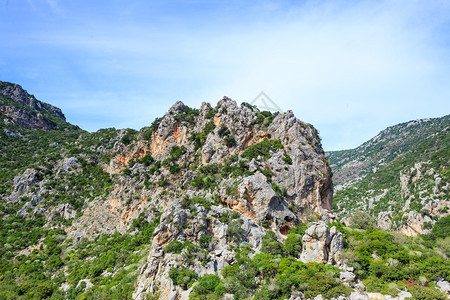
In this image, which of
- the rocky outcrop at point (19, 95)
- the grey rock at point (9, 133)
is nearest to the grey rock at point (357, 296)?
the grey rock at point (9, 133)

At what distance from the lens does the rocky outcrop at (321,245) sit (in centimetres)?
3641

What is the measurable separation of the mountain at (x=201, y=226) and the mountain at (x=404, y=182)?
955cm

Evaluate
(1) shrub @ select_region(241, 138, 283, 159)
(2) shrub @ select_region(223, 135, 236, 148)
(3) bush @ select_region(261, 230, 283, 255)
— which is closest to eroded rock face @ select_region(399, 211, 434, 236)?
(1) shrub @ select_region(241, 138, 283, 159)

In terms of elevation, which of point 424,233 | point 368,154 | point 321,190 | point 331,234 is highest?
point 368,154

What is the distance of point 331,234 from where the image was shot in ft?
123

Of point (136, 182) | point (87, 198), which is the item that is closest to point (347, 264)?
point (136, 182)

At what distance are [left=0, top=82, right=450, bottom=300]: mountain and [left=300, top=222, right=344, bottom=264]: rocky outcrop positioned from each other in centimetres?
14

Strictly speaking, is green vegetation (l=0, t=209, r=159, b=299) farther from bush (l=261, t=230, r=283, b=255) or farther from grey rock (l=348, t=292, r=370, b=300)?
grey rock (l=348, t=292, r=370, b=300)

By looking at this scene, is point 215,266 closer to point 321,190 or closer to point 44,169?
point 321,190

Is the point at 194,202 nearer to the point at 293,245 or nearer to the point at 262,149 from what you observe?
the point at 293,245

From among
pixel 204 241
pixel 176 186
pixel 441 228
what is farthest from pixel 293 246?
pixel 441 228

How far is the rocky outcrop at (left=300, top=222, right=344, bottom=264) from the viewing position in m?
36.4

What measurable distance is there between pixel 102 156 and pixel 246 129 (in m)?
49.3

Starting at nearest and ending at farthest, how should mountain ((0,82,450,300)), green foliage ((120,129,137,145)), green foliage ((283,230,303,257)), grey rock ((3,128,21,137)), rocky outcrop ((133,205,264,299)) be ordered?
1. mountain ((0,82,450,300))
2. rocky outcrop ((133,205,264,299))
3. green foliage ((283,230,303,257))
4. green foliage ((120,129,137,145))
5. grey rock ((3,128,21,137))
